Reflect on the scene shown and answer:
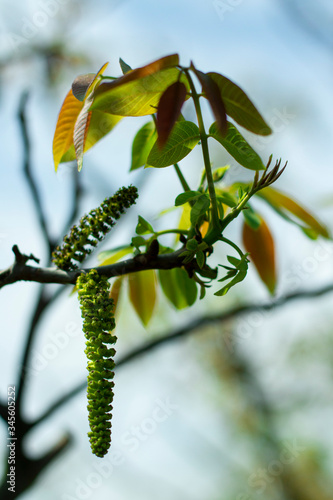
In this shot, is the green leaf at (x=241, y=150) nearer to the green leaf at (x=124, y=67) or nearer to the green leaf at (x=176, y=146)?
the green leaf at (x=176, y=146)

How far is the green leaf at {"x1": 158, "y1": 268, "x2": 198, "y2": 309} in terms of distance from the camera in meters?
1.16

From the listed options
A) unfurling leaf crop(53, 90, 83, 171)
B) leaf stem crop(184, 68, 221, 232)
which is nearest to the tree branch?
unfurling leaf crop(53, 90, 83, 171)

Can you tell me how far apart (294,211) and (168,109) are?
24.7 inches

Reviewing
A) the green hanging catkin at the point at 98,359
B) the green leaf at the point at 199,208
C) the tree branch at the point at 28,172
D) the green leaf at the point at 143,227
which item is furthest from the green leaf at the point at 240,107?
the tree branch at the point at 28,172

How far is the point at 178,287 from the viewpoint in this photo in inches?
46.7

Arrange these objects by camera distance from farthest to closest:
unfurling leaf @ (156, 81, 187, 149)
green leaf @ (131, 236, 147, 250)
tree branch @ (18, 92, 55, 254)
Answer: tree branch @ (18, 92, 55, 254) → green leaf @ (131, 236, 147, 250) → unfurling leaf @ (156, 81, 187, 149)

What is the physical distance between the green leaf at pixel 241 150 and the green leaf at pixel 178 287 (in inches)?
14.4

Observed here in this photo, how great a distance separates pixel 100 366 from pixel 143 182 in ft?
5.26

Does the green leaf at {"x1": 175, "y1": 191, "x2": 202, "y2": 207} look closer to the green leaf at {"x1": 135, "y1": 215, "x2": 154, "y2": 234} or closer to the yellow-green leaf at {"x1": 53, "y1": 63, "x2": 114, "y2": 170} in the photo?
the green leaf at {"x1": 135, "y1": 215, "x2": 154, "y2": 234}

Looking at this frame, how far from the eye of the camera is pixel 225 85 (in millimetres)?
846

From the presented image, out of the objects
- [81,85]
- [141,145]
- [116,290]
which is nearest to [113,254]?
[116,290]

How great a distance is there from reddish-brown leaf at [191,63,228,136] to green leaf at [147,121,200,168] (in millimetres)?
94

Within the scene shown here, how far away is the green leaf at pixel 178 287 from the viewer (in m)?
1.16

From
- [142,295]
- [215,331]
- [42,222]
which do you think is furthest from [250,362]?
[142,295]
